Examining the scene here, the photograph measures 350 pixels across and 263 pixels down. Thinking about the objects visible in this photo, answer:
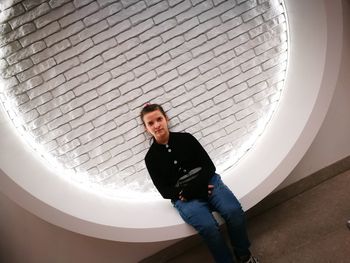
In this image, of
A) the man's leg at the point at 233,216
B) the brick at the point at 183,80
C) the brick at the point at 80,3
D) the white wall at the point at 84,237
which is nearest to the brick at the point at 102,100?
the brick at the point at 183,80

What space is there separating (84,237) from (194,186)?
31.9 inches

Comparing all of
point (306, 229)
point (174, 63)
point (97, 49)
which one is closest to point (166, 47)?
point (174, 63)

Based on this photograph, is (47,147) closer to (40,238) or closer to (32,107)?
(32,107)

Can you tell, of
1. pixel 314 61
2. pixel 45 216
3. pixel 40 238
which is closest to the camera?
pixel 45 216

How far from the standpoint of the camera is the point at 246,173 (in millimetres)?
2641

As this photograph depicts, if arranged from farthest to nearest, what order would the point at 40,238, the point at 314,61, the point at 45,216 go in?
1. the point at 40,238
2. the point at 314,61
3. the point at 45,216

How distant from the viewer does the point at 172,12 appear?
2.56 m

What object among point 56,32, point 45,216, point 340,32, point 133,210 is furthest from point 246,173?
point 56,32

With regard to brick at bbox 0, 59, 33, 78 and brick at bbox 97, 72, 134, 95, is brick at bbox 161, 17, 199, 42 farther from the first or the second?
brick at bbox 0, 59, 33, 78

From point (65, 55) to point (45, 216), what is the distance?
3.14 ft

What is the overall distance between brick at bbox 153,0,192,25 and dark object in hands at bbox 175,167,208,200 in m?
0.97

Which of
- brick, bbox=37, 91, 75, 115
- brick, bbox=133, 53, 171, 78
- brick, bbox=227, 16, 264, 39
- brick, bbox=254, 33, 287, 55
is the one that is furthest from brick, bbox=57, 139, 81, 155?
brick, bbox=254, 33, 287, 55

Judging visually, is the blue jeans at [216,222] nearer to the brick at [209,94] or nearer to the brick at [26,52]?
the brick at [209,94]

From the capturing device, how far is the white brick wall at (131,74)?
96.7 inches
